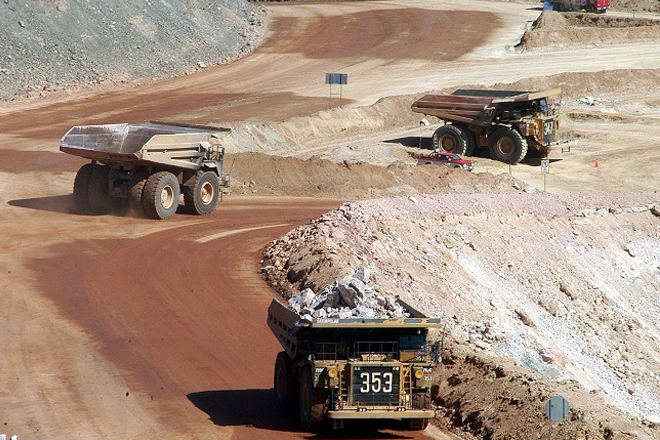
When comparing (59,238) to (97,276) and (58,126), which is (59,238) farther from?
(58,126)

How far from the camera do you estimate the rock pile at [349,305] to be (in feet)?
45.5

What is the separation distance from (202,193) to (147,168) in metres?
2.04

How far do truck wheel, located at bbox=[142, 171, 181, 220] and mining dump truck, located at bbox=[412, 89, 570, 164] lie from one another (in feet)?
51.6

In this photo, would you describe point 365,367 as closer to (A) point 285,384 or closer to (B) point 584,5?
(A) point 285,384

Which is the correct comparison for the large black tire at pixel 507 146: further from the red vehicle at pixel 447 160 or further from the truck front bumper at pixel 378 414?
the truck front bumper at pixel 378 414

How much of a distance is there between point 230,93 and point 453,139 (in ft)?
46.5

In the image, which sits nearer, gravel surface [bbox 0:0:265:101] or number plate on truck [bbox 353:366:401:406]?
number plate on truck [bbox 353:366:401:406]

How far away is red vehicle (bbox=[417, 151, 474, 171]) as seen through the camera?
126 feet

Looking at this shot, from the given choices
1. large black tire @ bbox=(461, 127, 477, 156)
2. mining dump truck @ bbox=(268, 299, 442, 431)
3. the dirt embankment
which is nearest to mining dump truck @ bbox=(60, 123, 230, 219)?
large black tire @ bbox=(461, 127, 477, 156)

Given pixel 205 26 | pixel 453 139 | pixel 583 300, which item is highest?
→ pixel 205 26

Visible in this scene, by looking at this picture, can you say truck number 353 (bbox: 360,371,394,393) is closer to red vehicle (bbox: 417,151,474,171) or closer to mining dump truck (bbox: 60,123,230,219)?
mining dump truck (bbox: 60,123,230,219)

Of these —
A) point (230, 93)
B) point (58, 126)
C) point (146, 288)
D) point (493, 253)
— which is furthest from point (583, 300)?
point (230, 93)

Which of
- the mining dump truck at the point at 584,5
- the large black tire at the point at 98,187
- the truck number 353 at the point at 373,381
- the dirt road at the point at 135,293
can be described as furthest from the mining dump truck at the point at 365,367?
the mining dump truck at the point at 584,5

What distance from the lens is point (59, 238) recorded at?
85.6 feet
